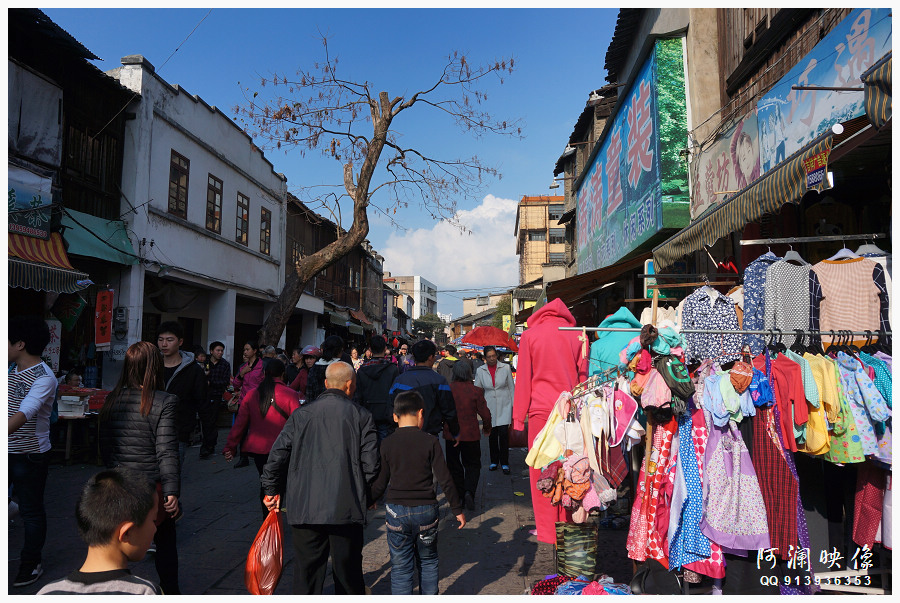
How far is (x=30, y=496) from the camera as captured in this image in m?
4.09

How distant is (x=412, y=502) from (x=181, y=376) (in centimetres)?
308

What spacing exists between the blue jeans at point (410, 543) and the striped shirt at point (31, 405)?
2799 mm

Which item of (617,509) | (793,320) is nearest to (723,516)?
(793,320)

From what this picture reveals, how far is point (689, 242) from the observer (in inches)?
216

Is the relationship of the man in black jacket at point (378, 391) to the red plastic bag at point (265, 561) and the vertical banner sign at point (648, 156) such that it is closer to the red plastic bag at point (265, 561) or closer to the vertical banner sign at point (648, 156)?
the red plastic bag at point (265, 561)

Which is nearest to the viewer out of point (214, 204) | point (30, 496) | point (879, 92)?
point (879, 92)

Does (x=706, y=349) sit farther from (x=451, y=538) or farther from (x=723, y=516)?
(x=451, y=538)

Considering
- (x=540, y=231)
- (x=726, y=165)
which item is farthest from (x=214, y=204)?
(x=540, y=231)

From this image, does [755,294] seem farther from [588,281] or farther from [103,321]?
[103,321]

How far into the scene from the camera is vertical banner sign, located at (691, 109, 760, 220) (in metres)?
6.57

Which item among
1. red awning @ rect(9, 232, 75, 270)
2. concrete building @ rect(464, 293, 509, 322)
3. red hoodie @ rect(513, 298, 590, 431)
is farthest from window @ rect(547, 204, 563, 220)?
red hoodie @ rect(513, 298, 590, 431)

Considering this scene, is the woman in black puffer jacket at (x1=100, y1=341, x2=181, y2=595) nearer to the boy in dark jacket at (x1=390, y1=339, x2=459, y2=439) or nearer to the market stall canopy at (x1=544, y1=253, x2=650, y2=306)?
the boy in dark jacket at (x1=390, y1=339, x2=459, y2=439)

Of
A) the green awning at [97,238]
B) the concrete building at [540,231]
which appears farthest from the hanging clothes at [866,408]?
the concrete building at [540,231]

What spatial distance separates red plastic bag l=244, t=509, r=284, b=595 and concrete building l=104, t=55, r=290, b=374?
31.1 feet
